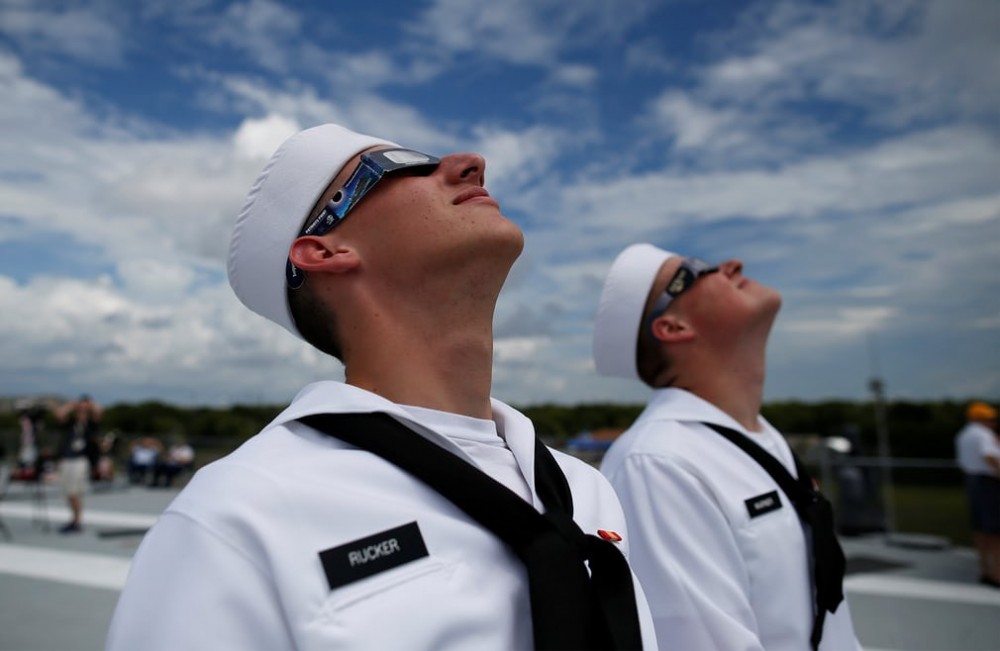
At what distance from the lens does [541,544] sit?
1396 mm

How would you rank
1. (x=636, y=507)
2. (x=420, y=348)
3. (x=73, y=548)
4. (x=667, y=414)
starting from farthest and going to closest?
(x=73, y=548) → (x=667, y=414) → (x=636, y=507) → (x=420, y=348)

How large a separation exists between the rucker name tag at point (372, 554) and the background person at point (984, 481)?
28.7 ft

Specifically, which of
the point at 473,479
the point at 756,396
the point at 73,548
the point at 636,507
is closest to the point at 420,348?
the point at 473,479

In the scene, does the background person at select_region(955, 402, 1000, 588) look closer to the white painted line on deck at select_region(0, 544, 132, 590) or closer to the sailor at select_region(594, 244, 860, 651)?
the sailor at select_region(594, 244, 860, 651)

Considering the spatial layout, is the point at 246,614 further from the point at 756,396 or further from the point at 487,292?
the point at 756,396

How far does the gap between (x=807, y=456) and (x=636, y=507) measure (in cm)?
1033

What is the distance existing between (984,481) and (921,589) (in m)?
1.34

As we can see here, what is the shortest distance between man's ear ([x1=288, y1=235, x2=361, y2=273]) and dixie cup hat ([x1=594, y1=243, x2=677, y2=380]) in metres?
1.85

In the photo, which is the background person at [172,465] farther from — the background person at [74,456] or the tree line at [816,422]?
the background person at [74,456]

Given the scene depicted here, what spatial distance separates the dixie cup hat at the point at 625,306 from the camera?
3.37 meters

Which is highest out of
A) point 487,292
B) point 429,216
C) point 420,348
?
point 429,216

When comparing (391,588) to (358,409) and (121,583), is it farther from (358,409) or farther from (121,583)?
(121,583)

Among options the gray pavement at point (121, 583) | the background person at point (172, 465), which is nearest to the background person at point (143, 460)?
the background person at point (172, 465)

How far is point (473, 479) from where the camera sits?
4.72ft
